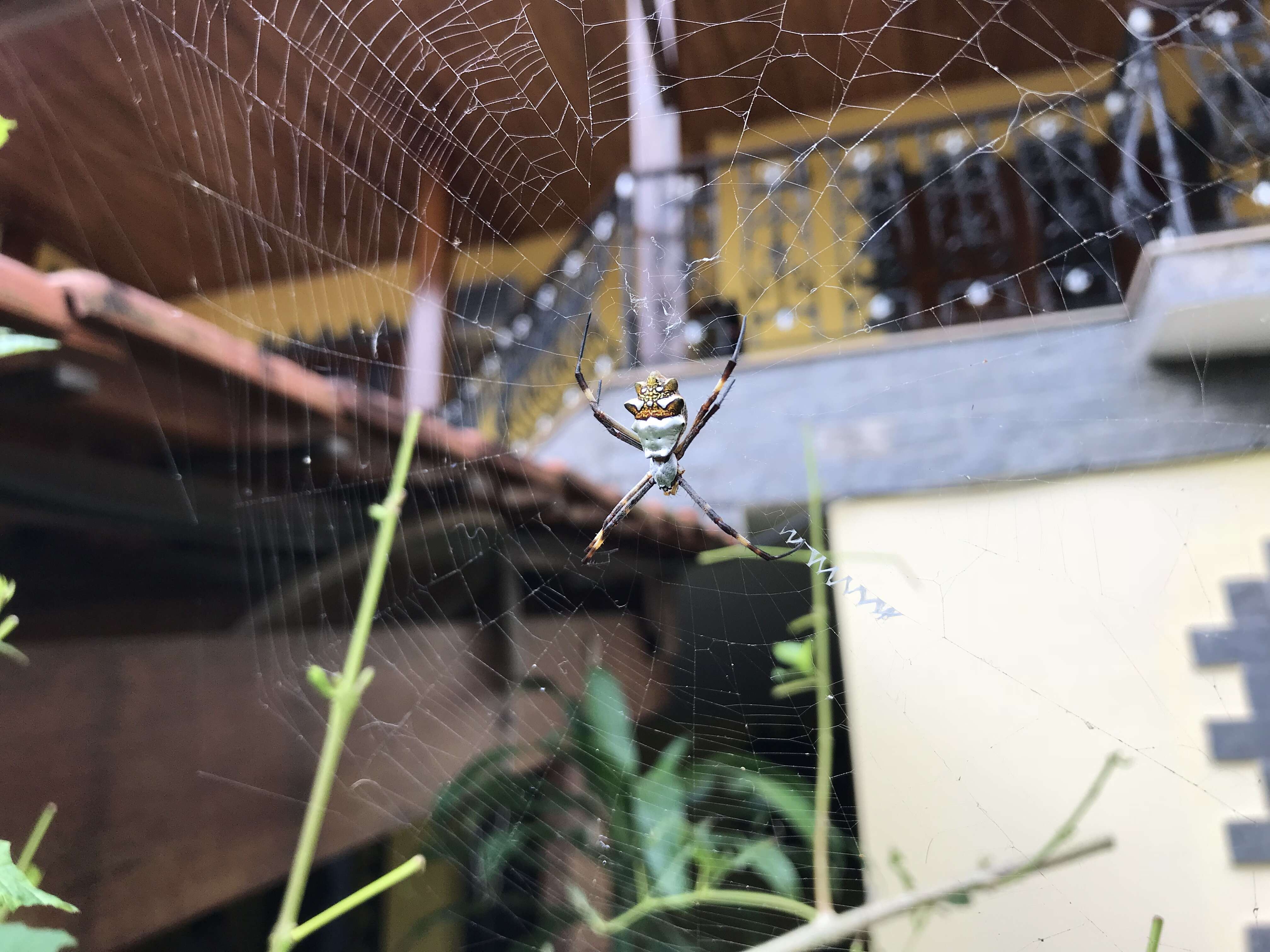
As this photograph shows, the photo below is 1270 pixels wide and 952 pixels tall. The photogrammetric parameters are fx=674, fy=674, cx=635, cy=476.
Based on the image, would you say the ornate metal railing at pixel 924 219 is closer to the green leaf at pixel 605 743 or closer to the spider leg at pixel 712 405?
the spider leg at pixel 712 405

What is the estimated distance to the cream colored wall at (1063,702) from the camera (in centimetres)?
165

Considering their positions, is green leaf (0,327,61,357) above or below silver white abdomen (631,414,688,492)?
below

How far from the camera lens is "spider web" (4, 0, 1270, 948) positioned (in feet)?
5.18

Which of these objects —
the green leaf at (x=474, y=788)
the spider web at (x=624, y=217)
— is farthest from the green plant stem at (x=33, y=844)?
the green leaf at (x=474, y=788)

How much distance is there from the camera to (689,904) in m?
1.34

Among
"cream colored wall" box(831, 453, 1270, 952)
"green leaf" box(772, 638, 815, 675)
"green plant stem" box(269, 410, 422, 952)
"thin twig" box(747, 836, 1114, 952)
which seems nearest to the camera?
"green plant stem" box(269, 410, 422, 952)

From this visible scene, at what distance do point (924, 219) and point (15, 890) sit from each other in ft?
12.6

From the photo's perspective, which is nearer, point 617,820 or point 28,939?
point 28,939

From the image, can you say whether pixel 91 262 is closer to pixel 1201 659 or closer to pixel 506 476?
pixel 506 476

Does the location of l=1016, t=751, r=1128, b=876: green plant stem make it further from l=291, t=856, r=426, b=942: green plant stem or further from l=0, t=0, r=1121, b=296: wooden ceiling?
l=0, t=0, r=1121, b=296: wooden ceiling

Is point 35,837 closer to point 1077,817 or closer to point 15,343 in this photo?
point 15,343

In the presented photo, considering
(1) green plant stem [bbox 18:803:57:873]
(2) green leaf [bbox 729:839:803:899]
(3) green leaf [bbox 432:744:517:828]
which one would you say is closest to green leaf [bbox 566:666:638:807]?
(3) green leaf [bbox 432:744:517:828]

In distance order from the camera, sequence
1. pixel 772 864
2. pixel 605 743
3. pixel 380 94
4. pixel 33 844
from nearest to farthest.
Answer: pixel 33 844, pixel 772 864, pixel 605 743, pixel 380 94

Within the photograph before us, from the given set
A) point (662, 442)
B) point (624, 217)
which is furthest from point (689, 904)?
point (624, 217)
